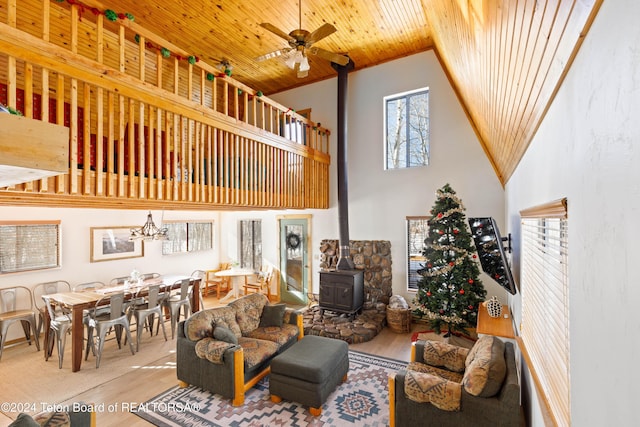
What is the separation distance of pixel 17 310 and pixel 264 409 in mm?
4814

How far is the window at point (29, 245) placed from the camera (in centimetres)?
510

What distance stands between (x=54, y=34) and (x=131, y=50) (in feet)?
3.29

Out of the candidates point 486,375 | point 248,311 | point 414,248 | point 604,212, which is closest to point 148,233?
point 248,311

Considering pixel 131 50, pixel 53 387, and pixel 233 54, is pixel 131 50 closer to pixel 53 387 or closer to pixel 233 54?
pixel 233 54

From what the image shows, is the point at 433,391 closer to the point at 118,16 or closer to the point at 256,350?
the point at 256,350

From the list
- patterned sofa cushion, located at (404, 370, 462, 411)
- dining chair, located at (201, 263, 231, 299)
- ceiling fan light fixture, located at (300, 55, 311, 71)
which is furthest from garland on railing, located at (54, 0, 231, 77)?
dining chair, located at (201, 263, 231, 299)

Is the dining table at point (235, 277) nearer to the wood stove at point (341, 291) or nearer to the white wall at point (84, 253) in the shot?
the white wall at point (84, 253)

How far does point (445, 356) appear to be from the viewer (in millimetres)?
3260

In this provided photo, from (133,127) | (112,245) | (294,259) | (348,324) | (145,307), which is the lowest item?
(348,324)

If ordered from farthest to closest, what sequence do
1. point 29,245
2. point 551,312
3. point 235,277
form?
point 235,277 < point 29,245 < point 551,312

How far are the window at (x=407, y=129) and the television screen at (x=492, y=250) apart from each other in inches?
113

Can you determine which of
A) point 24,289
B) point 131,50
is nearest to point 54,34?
point 131,50

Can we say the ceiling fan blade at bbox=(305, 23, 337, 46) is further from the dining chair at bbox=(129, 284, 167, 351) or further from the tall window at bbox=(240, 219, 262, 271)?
the tall window at bbox=(240, 219, 262, 271)

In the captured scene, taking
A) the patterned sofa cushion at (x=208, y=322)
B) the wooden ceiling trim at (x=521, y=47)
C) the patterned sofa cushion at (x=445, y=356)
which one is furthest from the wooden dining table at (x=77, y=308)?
the wooden ceiling trim at (x=521, y=47)
